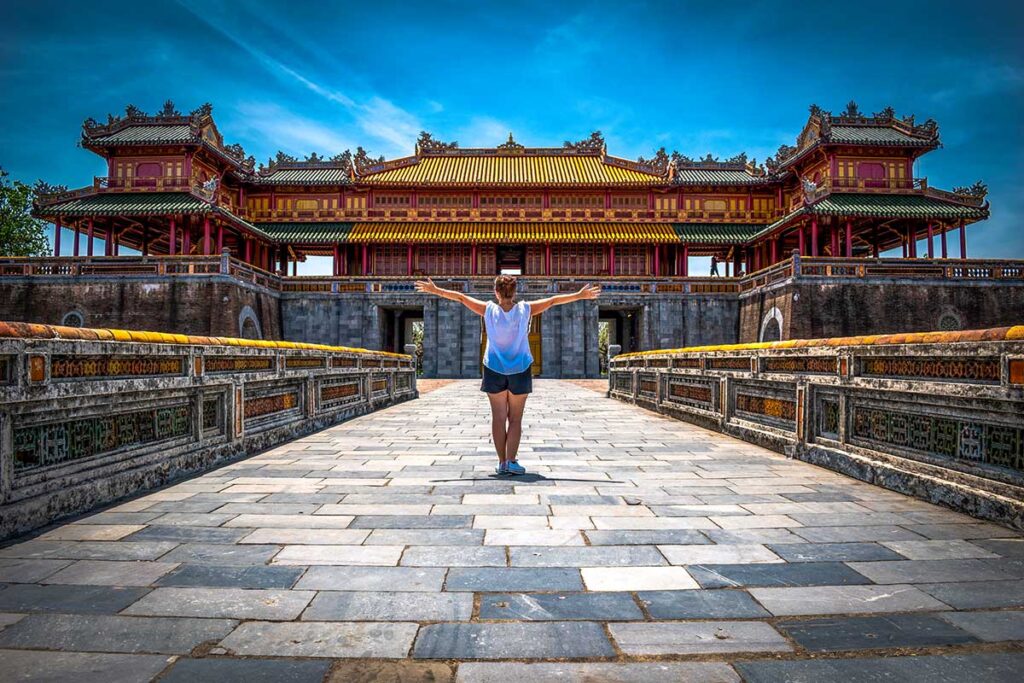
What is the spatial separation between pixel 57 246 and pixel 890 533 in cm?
3166

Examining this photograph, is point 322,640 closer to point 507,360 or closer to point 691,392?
point 507,360

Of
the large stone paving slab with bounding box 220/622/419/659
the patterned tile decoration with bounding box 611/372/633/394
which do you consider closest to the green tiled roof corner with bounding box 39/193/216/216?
the patterned tile decoration with bounding box 611/372/633/394

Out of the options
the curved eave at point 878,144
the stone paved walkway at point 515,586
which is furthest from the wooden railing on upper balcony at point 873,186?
the stone paved walkway at point 515,586

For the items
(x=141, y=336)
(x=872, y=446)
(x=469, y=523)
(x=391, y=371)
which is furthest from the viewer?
(x=391, y=371)

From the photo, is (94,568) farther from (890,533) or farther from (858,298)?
(858,298)

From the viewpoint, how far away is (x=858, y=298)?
69.8 ft

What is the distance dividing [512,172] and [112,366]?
30.0m

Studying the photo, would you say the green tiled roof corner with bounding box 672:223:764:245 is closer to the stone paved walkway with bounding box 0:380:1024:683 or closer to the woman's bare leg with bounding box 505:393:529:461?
the woman's bare leg with bounding box 505:393:529:461

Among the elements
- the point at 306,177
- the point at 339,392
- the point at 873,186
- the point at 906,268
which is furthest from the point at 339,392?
the point at 873,186

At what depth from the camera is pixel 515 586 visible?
2379mm

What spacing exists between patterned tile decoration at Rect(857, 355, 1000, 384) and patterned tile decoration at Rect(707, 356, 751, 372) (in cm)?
223

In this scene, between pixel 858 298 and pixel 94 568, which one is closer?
pixel 94 568

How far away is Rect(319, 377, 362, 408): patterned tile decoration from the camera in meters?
8.50

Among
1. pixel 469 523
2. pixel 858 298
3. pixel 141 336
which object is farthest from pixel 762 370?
pixel 858 298
